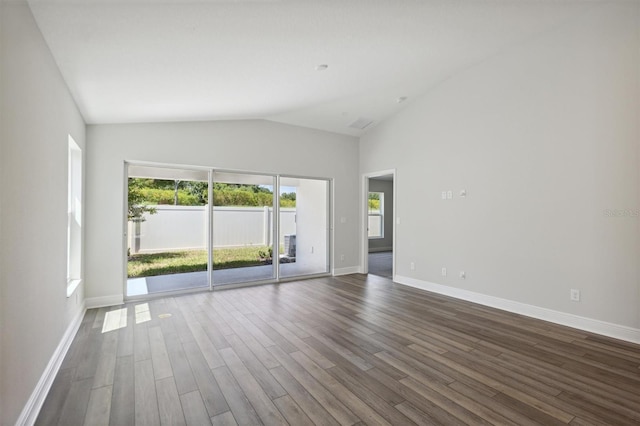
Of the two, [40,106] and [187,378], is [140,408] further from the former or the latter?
[40,106]

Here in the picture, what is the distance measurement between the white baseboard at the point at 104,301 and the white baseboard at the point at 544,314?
15.4 feet

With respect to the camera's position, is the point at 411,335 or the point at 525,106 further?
the point at 525,106

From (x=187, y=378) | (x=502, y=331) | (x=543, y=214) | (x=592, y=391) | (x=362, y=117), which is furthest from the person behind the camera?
(x=362, y=117)

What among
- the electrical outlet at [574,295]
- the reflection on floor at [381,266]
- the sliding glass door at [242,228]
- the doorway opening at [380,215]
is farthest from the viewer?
the doorway opening at [380,215]

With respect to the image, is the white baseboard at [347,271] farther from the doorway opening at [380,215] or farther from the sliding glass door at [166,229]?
the doorway opening at [380,215]

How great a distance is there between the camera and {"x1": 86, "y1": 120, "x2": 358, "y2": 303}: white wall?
4242mm

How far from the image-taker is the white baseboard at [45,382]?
183 cm

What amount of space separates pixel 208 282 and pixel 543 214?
16.2 feet

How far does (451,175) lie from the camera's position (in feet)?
16.0

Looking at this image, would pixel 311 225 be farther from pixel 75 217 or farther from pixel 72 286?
pixel 72 286

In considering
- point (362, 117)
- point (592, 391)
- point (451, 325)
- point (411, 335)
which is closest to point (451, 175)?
point (362, 117)

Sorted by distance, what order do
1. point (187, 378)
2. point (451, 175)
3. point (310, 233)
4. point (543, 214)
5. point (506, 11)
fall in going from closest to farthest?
point (187, 378) → point (506, 11) → point (543, 214) → point (451, 175) → point (310, 233)

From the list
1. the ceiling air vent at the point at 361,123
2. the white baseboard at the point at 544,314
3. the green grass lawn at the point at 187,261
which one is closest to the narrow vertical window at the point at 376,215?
the ceiling air vent at the point at 361,123

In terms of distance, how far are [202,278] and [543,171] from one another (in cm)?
522
